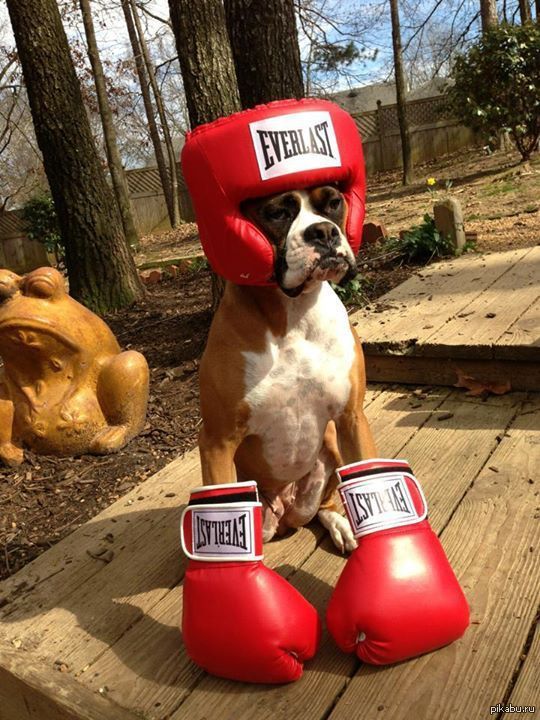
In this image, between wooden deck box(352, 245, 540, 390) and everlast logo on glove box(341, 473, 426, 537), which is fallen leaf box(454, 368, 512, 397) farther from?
everlast logo on glove box(341, 473, 426, 537)

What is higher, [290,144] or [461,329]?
[290,144]

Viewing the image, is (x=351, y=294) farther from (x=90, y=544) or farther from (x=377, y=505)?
(x=377, y=505)

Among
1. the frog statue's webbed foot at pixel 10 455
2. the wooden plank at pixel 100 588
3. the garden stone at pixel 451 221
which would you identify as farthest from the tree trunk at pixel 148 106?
the wooden plank at pixel 100 588

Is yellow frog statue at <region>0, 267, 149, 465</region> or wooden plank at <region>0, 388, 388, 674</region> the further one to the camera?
yellow frog statue at <region>0, 267, 149, 465</region>

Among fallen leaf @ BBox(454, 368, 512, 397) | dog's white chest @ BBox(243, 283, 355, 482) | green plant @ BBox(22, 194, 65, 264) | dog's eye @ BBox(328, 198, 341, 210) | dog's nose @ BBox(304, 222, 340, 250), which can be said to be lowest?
fallen leaf @ BBox(454, 368, 512, 397)

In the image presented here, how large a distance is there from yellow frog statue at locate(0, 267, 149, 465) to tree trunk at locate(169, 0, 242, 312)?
1.44 m

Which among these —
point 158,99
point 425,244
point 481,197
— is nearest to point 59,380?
point 425,244

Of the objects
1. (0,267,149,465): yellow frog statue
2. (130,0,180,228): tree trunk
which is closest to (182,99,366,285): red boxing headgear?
(0,267,149,465): yellow frog statue

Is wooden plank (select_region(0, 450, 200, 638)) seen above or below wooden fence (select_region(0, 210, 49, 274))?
below

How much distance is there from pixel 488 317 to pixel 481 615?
1.97 meters

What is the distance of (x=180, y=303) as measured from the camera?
5.57 metres

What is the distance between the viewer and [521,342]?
286cm

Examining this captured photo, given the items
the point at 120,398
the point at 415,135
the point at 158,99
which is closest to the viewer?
the point at 120,398

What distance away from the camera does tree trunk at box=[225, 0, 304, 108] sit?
12.4 ft
